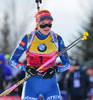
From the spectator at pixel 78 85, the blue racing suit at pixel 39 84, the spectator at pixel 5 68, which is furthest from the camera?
the spectator at pixel 5 68

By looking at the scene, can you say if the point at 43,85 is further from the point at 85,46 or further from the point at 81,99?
the point at 85,46

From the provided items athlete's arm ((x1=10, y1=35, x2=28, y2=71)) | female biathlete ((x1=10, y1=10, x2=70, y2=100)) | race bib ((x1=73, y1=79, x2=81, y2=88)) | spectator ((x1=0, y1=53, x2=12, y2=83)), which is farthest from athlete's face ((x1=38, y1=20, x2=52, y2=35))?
spectator ((x1=0, y1=53, x2=12, y2=83))

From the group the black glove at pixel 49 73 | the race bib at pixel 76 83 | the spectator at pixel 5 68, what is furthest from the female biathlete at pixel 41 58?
the spectator at pixel 5 68

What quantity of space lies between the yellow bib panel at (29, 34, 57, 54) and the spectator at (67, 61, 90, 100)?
13.5 ft

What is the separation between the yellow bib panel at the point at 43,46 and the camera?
14.2 ft

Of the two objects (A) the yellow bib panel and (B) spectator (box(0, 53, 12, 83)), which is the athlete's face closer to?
(A) the yellow bib panel

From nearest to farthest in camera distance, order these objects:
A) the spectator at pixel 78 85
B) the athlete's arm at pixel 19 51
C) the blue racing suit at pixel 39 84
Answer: the blue racing suit at pixel 39 84, the athlete's arm at pixel 19 51, the spectator at pixel 78 85

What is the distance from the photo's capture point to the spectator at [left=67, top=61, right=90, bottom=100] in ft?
26.8

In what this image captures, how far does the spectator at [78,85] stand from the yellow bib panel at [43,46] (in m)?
4.11

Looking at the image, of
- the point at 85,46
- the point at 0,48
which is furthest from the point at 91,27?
the point at 0,48

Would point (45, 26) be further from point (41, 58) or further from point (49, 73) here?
point (49, 73)

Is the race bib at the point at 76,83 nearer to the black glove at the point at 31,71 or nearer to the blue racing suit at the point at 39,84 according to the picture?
the blue racing suit at the point at 39,84

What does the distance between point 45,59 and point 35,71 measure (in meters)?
0.35

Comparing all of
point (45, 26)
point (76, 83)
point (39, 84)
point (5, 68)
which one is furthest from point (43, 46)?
point (5, 68)
